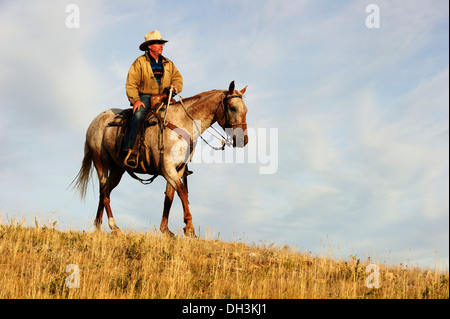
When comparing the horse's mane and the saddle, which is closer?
the horse's mane

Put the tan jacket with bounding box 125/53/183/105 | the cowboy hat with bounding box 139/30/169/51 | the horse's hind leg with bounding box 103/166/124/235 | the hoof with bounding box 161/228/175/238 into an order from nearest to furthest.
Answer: the hoof with bounding box 161/228/175/238 → the tan jacket with bounding box 125/53/183/105 → the cowboy hat with bounding box 139/30/169/51 → the horse's hind leg with bounding box 103/166/124/235

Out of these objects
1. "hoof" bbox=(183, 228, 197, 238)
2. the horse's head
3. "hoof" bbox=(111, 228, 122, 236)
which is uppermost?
the horse's head

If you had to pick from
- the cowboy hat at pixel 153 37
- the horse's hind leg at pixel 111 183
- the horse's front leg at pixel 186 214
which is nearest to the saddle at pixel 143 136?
the horse's front leg at pixel 186 214

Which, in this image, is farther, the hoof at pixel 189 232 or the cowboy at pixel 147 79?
the cowboy at pixel 147 79

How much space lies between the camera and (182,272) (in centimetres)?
779

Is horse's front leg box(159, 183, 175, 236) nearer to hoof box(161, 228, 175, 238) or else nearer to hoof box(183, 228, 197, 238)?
hoof box(161, 228, 175, 238)

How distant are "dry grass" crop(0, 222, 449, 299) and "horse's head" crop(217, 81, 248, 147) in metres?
2.54

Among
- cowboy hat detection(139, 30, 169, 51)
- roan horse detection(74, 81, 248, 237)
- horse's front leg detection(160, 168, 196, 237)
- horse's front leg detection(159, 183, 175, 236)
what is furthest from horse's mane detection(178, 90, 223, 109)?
horse's front leg detection(159, 183, 175, 236)

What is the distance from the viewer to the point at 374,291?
24.0 feet

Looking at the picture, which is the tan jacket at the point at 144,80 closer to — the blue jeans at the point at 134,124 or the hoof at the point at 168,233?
the blue jeans at the point at 134,124

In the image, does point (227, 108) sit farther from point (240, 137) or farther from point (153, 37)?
point (153, 37)

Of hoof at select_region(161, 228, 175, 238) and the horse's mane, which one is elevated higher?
the horse's mane

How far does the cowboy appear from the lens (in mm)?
11773

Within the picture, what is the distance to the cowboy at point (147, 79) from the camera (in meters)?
11.8
